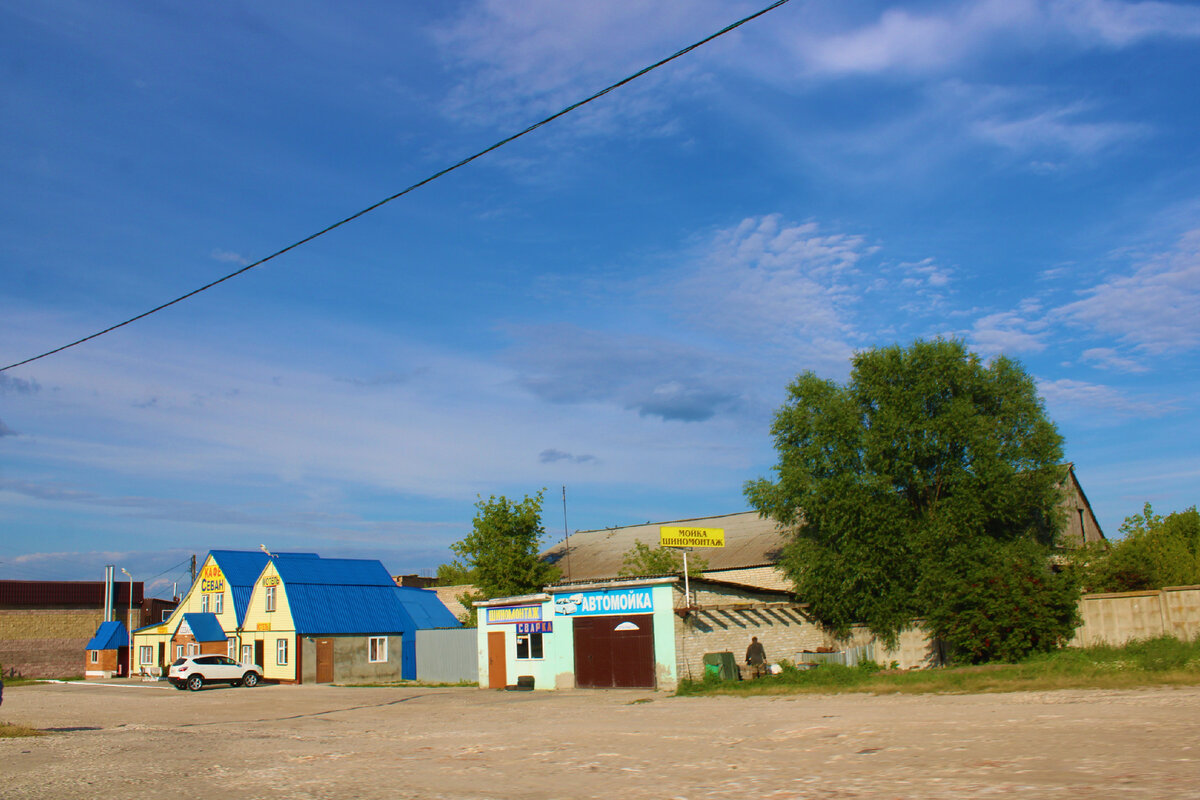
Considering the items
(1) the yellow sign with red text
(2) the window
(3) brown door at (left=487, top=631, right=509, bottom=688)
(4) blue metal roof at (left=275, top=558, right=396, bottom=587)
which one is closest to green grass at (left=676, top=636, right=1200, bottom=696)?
(2) the window

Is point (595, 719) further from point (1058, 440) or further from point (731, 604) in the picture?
point (1058, 440)

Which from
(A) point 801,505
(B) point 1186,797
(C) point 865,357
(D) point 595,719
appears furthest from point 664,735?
(C) point 865,357

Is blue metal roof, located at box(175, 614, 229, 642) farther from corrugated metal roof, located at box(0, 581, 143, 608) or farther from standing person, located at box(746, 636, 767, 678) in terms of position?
standing person, located at box(746, 636, 767, 678)

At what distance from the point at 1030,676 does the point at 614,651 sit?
13407 millimetres

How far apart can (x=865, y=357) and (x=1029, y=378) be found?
6236mm

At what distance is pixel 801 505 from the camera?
35562 mm

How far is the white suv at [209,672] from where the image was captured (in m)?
41.4

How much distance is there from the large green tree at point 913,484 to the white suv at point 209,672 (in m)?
27.0

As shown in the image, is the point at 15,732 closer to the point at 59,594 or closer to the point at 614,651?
the point at 614,651

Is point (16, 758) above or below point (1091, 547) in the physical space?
below

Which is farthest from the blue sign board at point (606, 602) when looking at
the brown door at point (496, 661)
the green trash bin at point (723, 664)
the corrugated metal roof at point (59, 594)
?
the corrugated metal roof at point (59, 594)

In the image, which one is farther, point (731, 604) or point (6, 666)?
point (6, 666)

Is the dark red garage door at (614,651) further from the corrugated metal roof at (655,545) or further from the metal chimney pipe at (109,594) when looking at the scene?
the metal chimney pipe at (109,594)

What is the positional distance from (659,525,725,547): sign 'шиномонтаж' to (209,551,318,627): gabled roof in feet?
86.8
